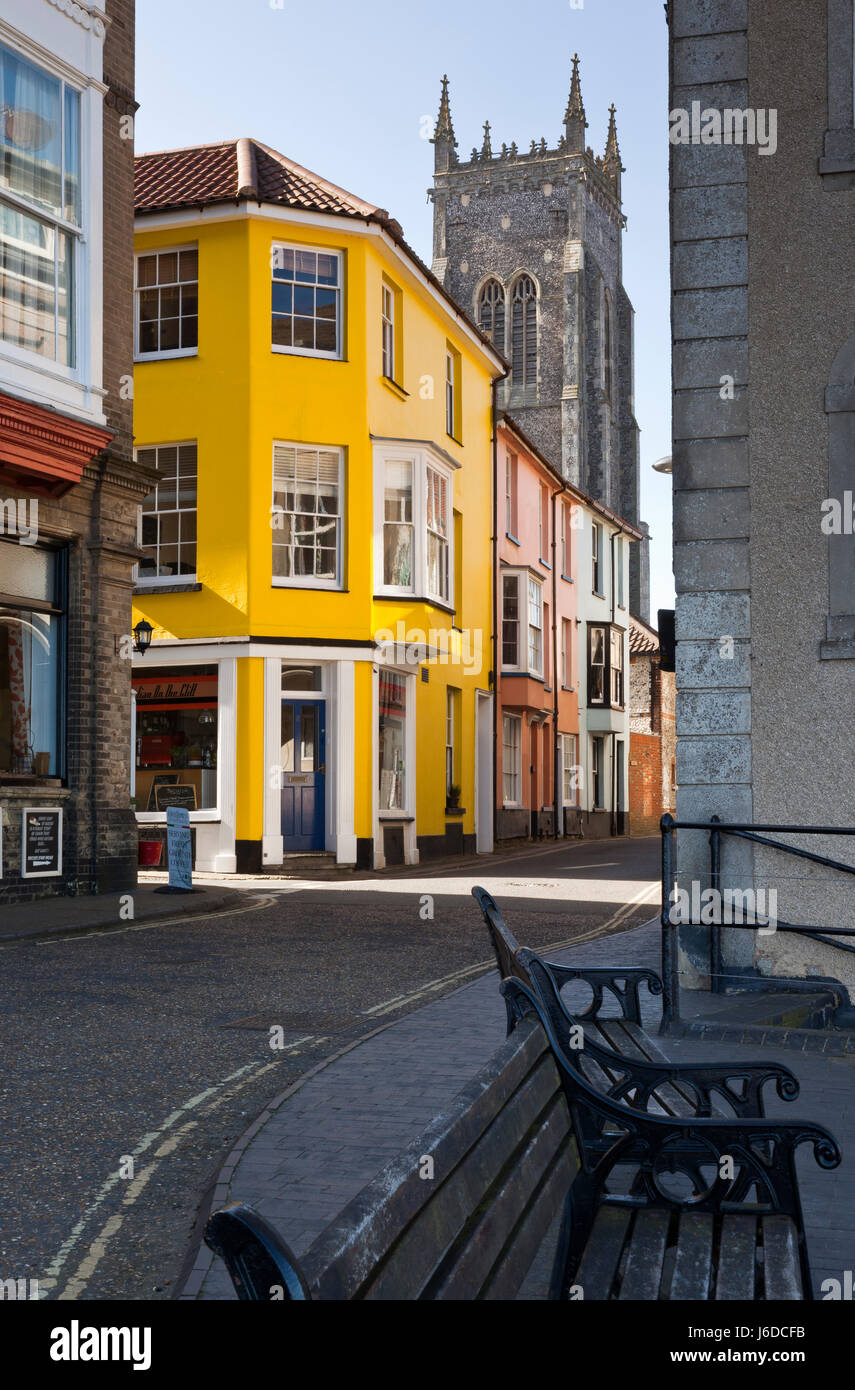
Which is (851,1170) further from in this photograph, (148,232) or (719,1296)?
(148,232)

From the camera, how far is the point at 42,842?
610 inches

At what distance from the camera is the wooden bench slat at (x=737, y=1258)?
317 cm

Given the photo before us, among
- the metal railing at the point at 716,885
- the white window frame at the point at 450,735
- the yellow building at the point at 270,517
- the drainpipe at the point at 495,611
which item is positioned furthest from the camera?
the drainpipe at the point at 495,611

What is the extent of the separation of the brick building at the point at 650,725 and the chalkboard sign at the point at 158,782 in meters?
31.1

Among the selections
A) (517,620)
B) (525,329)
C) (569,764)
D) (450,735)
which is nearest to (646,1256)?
(450,735)

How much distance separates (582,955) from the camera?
1163 centimetres

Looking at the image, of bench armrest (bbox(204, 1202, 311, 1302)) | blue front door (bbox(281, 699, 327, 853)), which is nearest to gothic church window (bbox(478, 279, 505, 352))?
blue front door (bbox(281, 699, 327, 853))

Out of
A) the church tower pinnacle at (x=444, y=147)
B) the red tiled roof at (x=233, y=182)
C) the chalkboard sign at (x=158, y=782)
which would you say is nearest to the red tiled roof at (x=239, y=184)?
the red tiled roof at (x=233, y=182)

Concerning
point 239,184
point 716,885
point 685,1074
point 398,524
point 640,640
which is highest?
point 239,184

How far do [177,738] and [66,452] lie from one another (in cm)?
938

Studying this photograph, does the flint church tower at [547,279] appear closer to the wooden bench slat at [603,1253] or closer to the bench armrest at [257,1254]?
the wooden bench slat at [603,1253]

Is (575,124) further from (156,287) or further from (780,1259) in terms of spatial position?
(780,1259)

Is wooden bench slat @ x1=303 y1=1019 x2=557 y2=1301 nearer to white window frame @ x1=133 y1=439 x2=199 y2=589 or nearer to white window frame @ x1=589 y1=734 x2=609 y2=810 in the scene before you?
white window frame @ x1=133 y1=439 x2=199 y2=589
